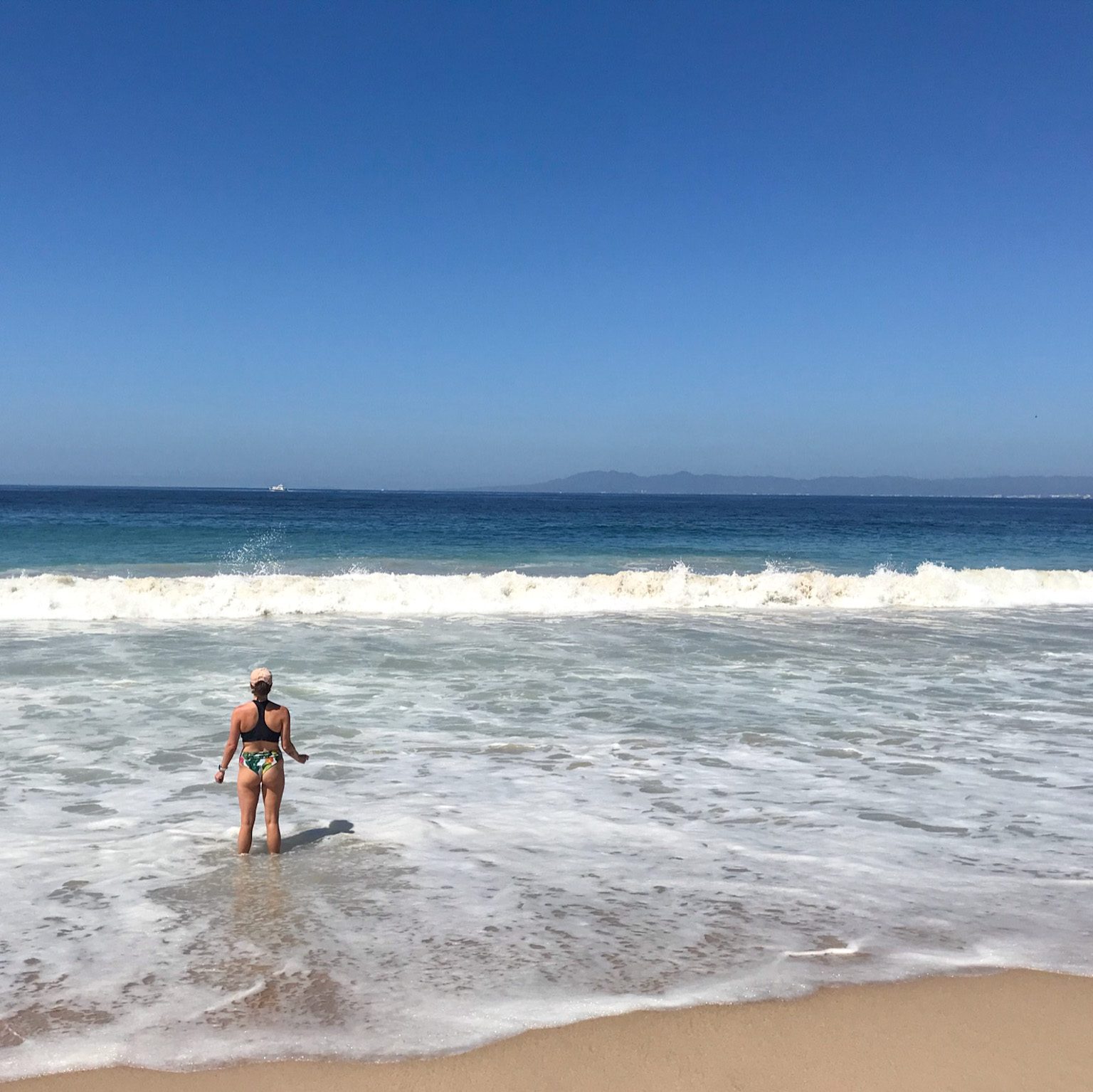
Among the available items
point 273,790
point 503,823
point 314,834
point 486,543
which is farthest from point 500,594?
point 486,543

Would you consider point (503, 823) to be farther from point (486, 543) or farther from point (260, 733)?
point (486, 543)

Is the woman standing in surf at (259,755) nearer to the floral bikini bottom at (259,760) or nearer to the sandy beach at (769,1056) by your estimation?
the floral bikini bottom at (259,760)

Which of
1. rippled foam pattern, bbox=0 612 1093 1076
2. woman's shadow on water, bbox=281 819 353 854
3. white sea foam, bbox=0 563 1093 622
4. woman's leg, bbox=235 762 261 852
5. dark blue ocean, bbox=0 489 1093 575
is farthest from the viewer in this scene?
dark blue ocean, bbox=0 489 1093 575

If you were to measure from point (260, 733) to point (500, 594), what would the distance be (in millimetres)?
16243

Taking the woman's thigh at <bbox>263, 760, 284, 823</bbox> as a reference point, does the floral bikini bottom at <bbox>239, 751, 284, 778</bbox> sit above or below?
above

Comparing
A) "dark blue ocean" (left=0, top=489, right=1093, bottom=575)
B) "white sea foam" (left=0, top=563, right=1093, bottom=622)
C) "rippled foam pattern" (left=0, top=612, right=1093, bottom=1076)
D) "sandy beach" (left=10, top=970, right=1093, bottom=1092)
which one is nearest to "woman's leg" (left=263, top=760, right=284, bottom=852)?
"rippled foam pattern" (left=0, top=612, right=1093, bottom=1076)

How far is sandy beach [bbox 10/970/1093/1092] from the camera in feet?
13.0

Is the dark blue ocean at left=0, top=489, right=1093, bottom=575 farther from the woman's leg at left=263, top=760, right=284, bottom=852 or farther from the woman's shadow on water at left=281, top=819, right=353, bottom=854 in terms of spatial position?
the woman's leg at left=263, top=760, right=284, bottom=852

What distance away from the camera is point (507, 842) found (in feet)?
22.9

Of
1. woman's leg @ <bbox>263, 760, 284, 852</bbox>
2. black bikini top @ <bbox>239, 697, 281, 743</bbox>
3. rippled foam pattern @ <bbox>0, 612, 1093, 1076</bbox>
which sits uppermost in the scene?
black bikini top @ <bbox>239, 697, 281, 743</bbox>

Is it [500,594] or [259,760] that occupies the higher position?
[259,760]

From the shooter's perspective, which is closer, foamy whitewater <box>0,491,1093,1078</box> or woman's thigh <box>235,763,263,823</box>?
foamy whitewater <box>0,491,1093,1078</box>

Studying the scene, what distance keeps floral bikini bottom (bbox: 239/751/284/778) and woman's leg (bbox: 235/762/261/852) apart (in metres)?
0.03

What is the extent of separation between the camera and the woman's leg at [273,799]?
638 centimetres
